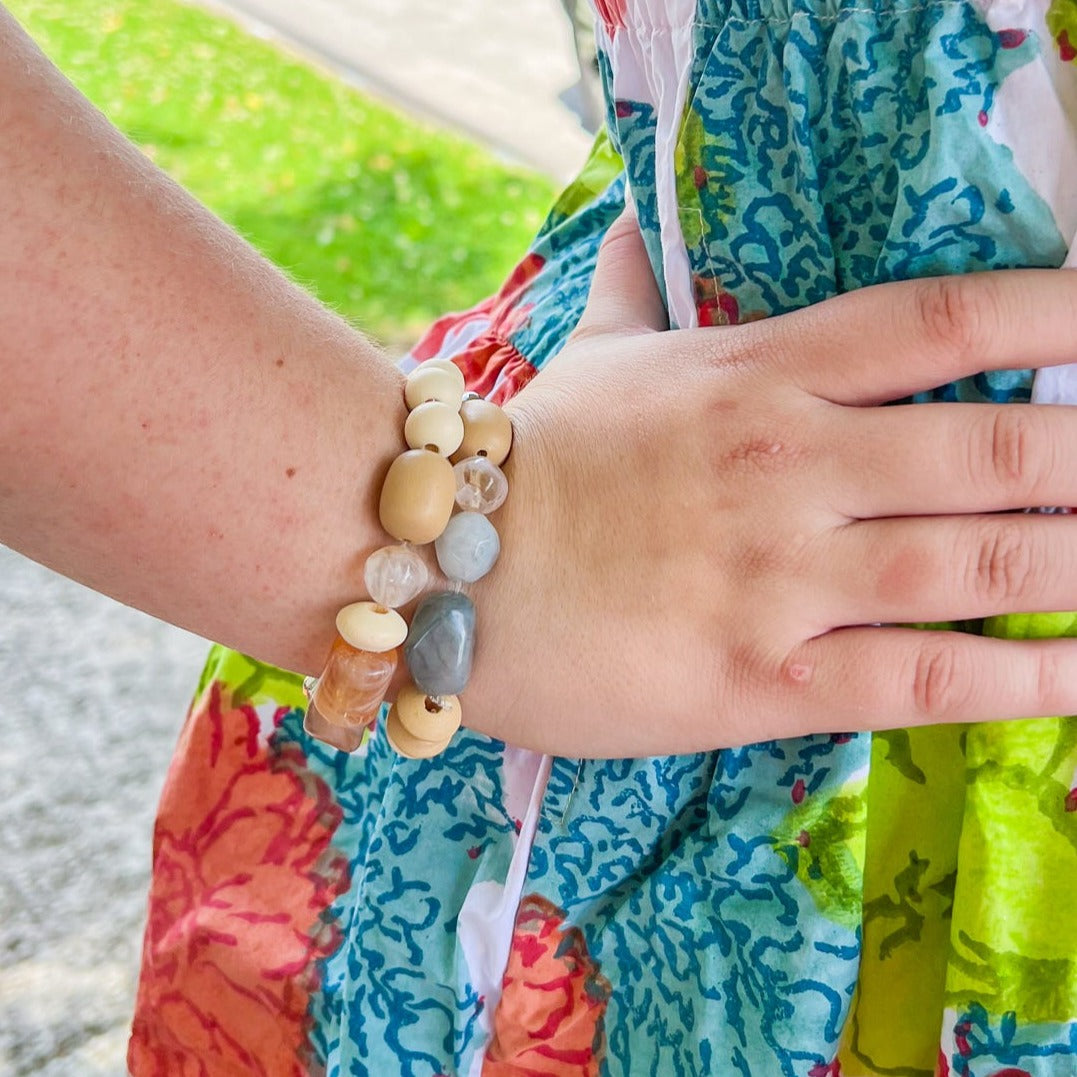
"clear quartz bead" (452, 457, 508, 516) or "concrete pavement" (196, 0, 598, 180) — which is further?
"concrete pavement" (196, 0, 598, 180)

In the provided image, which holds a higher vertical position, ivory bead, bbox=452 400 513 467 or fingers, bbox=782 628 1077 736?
ivory bead, bbox=452 400 513 467

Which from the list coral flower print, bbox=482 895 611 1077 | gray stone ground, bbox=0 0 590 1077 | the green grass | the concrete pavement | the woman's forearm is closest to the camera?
the woman's forearm

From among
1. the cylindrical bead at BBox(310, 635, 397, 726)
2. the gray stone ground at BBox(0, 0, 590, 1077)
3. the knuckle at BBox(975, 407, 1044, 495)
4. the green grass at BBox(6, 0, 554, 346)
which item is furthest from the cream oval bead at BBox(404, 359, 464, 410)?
the green grass at BBox(6, 0, 554, 346)

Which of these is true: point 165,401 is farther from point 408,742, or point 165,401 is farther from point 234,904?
point 234,904

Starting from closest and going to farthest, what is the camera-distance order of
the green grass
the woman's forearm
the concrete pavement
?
the woman's forearm < the green grass < the concrete pavement

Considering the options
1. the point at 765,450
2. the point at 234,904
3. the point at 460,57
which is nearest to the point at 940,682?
the point at 765,450

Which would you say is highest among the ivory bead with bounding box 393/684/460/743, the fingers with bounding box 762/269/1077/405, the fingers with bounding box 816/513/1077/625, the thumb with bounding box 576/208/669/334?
the thumb with bounding box 576/208/669/334

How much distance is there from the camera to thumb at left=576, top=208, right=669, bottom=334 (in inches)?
22.3

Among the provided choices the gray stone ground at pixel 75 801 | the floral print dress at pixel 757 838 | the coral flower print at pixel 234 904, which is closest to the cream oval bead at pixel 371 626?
the floral print dress at pixel 757 838

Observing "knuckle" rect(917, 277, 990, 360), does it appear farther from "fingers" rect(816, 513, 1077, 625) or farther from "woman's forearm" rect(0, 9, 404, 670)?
"woman's forearm" rect(0, 9, 404, 670)

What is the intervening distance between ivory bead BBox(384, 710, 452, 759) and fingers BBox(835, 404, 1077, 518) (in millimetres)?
190

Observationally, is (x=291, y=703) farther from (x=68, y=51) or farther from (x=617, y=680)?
(x=68, y=51)

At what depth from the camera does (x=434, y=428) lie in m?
0.45

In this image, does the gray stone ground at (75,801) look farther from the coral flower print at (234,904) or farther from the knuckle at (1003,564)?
the knuckle at (1003,564)
